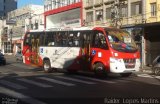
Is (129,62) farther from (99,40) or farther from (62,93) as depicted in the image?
(62,93)

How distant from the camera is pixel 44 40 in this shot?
2548cm

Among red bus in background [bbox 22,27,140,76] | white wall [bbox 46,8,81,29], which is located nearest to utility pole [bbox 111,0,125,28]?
white wall [bbox 46,8,81,29]

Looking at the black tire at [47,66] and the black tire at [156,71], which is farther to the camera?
the black tire at [156,71]

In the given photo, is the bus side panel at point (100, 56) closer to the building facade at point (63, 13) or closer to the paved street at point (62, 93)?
the paved street at point (62, 93)

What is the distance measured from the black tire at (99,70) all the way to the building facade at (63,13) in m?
30.4

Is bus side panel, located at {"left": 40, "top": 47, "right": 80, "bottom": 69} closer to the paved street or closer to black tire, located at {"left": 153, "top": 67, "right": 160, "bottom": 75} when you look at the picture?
the paved street

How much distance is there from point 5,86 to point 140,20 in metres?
24.9

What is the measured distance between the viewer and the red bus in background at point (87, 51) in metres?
20.6

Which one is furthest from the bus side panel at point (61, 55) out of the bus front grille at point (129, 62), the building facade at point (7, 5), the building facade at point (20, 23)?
the building facade at point (7, 5)

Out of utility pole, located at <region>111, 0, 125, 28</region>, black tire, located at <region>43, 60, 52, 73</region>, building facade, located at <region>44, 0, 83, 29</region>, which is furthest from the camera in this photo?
building facade, located at <region>44, 0, 83, 29</region>

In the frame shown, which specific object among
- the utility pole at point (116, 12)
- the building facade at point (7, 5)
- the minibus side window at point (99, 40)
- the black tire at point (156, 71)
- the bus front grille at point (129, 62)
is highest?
the building facade at point (7, 5)

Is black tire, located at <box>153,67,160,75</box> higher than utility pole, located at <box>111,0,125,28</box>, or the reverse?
utility pole, located at <box>111,0,125,28</box>

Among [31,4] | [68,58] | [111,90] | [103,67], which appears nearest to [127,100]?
[111,90]

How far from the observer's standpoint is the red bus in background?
20625 mm
